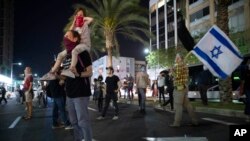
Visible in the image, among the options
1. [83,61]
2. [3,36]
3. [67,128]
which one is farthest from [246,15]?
[3,36]

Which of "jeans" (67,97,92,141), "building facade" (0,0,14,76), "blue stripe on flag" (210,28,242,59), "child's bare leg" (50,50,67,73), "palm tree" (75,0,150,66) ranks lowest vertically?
"jeans" (67,97,92,141)

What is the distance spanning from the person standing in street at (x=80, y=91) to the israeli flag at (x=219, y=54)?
9.47ft

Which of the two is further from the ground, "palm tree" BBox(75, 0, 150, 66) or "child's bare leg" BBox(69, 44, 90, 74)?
"palm tree" BBox(75, 0, 150, 66)

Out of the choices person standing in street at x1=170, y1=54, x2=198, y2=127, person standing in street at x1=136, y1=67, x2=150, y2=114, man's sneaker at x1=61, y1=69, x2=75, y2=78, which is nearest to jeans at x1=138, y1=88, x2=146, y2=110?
person standing in street at x1=136, y1=67, x2=150, y2=114

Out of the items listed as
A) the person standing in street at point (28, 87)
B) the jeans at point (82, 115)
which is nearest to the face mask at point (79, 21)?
the jeans at point (82, 115)

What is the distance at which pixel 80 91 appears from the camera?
5.54m

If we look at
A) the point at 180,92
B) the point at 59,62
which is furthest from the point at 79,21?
the point at 180,92

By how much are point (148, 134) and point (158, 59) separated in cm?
5231

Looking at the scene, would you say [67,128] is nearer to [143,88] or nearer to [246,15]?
[143,88]

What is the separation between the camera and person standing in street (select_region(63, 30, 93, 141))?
5520mm

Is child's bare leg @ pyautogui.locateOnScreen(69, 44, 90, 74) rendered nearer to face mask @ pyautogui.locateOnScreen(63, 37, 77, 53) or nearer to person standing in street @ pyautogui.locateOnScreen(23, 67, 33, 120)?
face mask @ pyautogui.locateOnScreen(63, 37, 77, 53)

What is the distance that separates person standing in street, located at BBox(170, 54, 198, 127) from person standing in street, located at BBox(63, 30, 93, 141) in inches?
170

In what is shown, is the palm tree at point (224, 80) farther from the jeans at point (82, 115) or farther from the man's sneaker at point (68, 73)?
the man's sneaker at point (68, 73)

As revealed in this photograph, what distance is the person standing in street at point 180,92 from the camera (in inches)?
378
